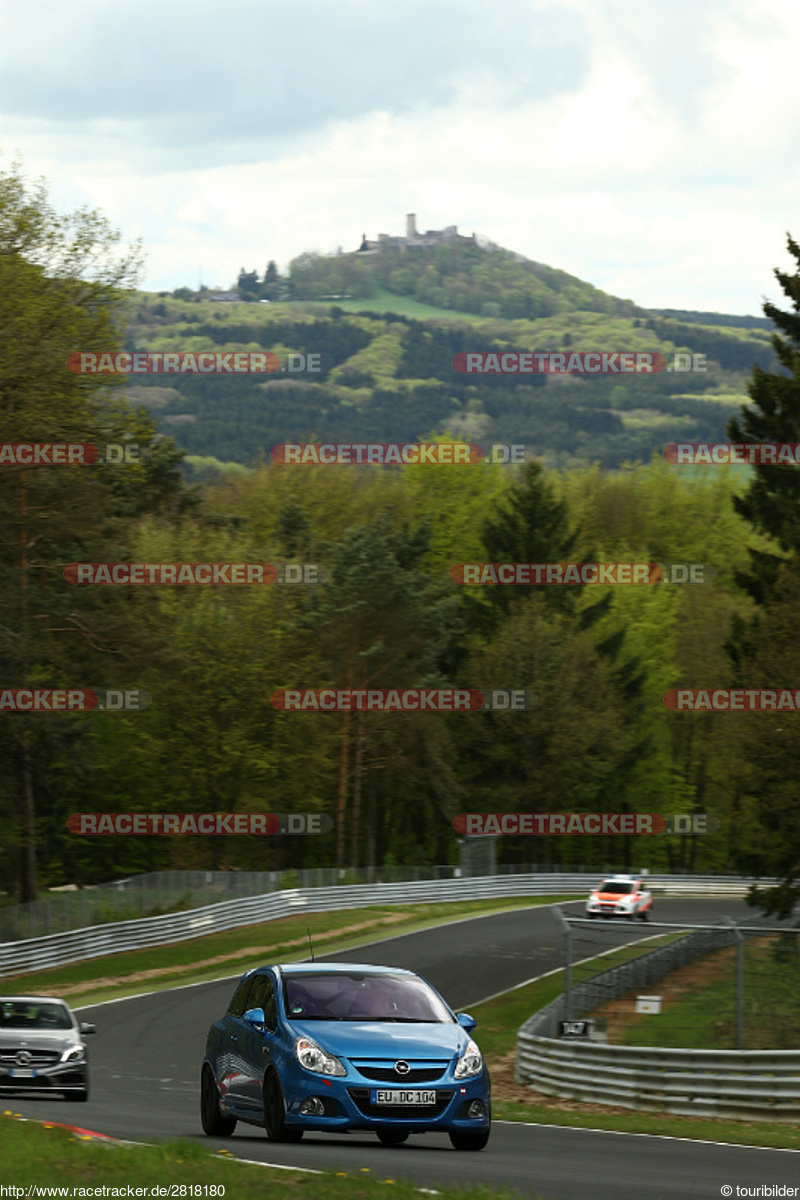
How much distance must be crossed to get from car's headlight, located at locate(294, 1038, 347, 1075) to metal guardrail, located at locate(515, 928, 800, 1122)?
774 cm

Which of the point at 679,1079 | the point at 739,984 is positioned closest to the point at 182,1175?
the point at 739,984

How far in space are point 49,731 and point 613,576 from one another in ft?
154

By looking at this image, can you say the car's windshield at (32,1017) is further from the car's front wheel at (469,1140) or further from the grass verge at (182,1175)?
the car's front wheel at (469,1140)

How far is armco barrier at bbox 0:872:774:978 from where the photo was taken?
41.2 m

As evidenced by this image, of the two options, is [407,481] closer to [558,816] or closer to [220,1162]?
[558,816]

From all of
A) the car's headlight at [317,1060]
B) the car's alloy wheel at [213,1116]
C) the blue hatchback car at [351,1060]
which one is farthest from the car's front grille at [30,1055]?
the car's headlight at [317,1060]

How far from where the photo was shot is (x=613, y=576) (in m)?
86.1

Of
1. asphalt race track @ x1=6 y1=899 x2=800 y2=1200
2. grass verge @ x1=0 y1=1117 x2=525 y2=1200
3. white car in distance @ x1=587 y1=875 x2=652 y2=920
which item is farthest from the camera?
white car in distance @ x1=587 y1=875 x2=652 y2=920

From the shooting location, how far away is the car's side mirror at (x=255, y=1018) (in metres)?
12.6

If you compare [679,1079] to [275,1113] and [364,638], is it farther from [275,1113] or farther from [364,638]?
[364,638]

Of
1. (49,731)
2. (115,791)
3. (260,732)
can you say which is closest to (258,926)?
(49,731)

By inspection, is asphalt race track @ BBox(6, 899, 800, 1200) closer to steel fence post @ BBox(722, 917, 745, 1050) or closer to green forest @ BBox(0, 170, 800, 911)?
steel fence post @ BBox(722, 917, 745, 1050)

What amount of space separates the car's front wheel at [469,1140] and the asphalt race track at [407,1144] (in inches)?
3.1

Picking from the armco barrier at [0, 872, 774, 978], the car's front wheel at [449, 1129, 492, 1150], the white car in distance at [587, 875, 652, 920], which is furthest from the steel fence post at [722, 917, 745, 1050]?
the white car in distance at [587, 875, 652, 920]
